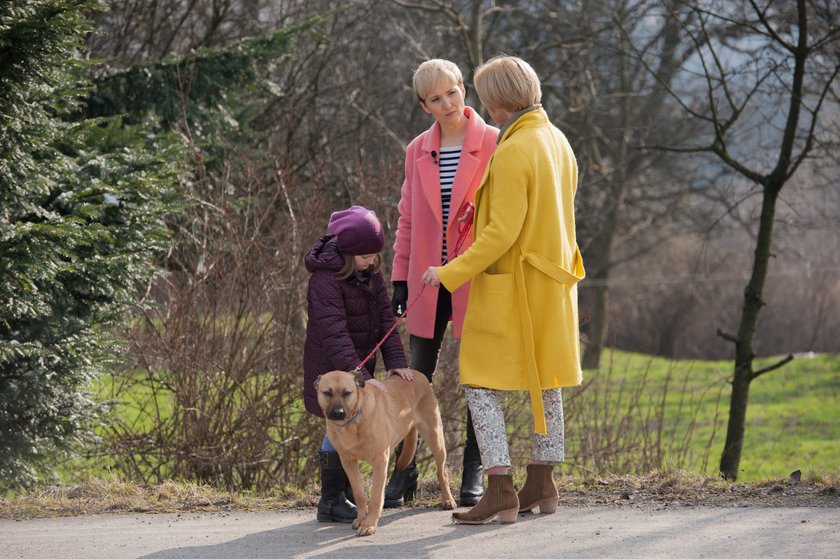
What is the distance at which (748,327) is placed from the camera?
8641mm

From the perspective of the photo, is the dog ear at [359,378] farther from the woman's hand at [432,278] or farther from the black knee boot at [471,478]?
the black knee boot at [471,478]

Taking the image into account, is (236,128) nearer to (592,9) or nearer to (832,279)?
(592,9)

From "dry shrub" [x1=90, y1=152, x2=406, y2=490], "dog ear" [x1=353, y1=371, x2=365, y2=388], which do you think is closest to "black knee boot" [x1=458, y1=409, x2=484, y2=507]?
"dog ear" [x1=353, y1=371, x2=365, y2=388]

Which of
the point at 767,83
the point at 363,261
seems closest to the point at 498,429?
the point at 363,261

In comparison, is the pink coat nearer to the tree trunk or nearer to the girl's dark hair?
the girl's dark hair

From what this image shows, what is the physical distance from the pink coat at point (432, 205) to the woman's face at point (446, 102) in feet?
0.43

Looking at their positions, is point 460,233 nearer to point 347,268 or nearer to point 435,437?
point 347,268

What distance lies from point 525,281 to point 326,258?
956 mm

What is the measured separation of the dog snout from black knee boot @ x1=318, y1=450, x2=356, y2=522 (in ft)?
2.22

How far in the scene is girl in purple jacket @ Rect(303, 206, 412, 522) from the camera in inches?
197

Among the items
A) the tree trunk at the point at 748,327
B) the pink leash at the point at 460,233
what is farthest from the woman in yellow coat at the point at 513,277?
the tree trunk at the point at 748,327

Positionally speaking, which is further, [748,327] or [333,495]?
[748,327]

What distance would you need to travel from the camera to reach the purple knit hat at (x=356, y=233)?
5.00m

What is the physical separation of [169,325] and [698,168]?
1736 centimetres
